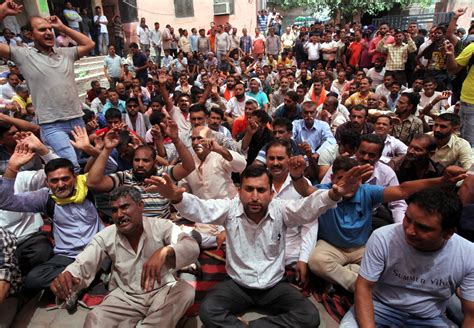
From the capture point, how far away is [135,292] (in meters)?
2.52

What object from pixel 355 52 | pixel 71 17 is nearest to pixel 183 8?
pixel 71 17

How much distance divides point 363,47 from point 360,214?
29.3 feet

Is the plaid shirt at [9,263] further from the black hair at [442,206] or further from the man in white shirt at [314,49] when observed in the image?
the man in white shirt at [314,49]

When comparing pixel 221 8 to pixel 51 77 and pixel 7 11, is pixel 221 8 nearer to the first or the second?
pixel 51 77

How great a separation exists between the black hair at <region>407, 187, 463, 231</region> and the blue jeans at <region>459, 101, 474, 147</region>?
310 cm

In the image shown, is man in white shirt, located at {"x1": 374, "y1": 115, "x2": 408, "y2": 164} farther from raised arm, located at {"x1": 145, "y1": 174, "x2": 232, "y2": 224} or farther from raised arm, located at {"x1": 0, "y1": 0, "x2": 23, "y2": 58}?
raised arm, located at {"x1": 0, "y1": 0, "x2": 23, "y2": 58}

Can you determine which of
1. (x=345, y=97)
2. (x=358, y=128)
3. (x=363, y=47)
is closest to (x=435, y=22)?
(x=363, y=47)

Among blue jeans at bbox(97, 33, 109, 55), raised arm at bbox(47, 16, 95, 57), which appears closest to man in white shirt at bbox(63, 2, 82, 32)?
blue jeans at bbox(97, 33, 109, 55)

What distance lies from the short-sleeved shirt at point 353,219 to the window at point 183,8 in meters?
16.3

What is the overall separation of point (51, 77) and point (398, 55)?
783 centimetres

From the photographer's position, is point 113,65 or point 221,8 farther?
point 221,8

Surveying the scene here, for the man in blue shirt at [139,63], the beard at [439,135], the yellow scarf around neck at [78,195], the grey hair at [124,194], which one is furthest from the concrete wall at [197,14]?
the grey hair at [124,194]

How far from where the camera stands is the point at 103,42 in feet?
40.7

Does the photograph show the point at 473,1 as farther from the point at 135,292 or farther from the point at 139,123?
the point at 135,292
